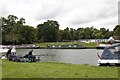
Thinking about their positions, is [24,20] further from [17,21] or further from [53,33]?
[53,33]

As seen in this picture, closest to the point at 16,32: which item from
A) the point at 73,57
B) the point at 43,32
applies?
the point at 43,32

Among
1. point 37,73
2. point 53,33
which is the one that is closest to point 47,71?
point 37,73

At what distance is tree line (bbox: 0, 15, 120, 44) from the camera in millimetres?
141500

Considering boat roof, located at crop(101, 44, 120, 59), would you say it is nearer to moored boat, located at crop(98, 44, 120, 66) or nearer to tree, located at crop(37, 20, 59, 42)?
moored boat, located at crop(98, 44, 120, 66)

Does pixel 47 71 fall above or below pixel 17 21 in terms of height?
below

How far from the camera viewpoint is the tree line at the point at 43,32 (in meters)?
142

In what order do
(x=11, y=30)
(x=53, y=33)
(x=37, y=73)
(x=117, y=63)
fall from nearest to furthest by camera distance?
(x=37, y=73) < (x=117, y=63) < (x=11, y=30) < (x=53, y=33)

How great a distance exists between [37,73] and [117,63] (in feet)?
33.5

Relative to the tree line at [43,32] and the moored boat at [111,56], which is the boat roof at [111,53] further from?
the tree line at [43,32]

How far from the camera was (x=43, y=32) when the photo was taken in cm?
16275

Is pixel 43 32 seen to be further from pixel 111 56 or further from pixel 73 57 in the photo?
pixel 111 56

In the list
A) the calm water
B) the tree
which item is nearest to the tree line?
the tree

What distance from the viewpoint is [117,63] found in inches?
930

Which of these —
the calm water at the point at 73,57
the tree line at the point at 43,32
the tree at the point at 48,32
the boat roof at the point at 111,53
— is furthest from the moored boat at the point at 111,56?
the tree at the point at 48,32
